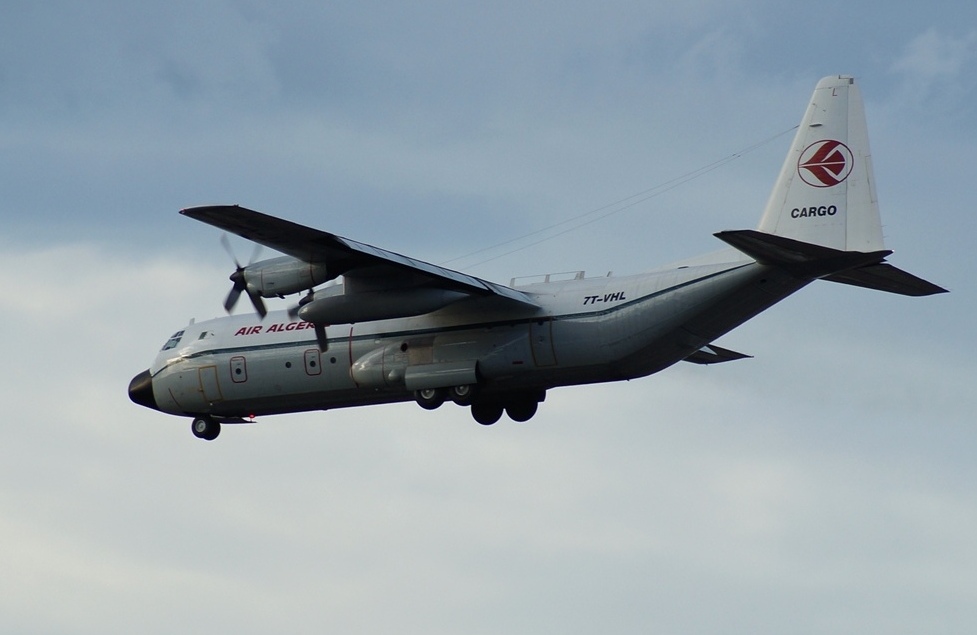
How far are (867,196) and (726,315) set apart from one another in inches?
139

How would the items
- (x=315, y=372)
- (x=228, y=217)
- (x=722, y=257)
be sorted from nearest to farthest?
1. (x=228, y=217)
2. (x=722, y=257)
3. (x=315, y=372)

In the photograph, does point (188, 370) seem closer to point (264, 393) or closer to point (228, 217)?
point (264, 393)

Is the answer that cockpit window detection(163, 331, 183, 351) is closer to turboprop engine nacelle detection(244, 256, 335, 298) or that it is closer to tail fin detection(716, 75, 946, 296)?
turboprop engine nacelle detection(244, 256, 335, 298)

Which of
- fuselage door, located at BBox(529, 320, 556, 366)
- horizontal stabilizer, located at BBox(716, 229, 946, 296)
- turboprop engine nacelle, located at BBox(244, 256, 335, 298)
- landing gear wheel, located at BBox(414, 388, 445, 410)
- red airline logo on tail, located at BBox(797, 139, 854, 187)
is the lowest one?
landing gear wheel, located at BBox(414, 388, 445, 410)

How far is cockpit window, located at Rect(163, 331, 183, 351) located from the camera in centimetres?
3775

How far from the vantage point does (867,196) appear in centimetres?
3061

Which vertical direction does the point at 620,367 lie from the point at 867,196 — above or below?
below

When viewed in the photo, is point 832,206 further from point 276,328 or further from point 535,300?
point 276,328

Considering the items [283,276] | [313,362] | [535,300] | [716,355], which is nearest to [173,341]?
[313,362]

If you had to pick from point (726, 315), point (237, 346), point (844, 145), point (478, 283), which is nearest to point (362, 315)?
point (478, 283)

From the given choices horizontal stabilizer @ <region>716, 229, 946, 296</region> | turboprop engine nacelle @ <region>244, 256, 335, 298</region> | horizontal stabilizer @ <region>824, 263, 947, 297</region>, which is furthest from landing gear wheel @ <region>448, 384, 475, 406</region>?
horizontal stabilizer @ <region>824, 263, 947, 297</region>

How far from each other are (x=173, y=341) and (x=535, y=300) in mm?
9505

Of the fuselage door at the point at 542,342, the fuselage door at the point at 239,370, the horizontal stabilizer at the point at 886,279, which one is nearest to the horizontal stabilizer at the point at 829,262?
the horizontal stabilizer at the point at 886,279

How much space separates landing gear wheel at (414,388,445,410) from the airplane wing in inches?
89.7
